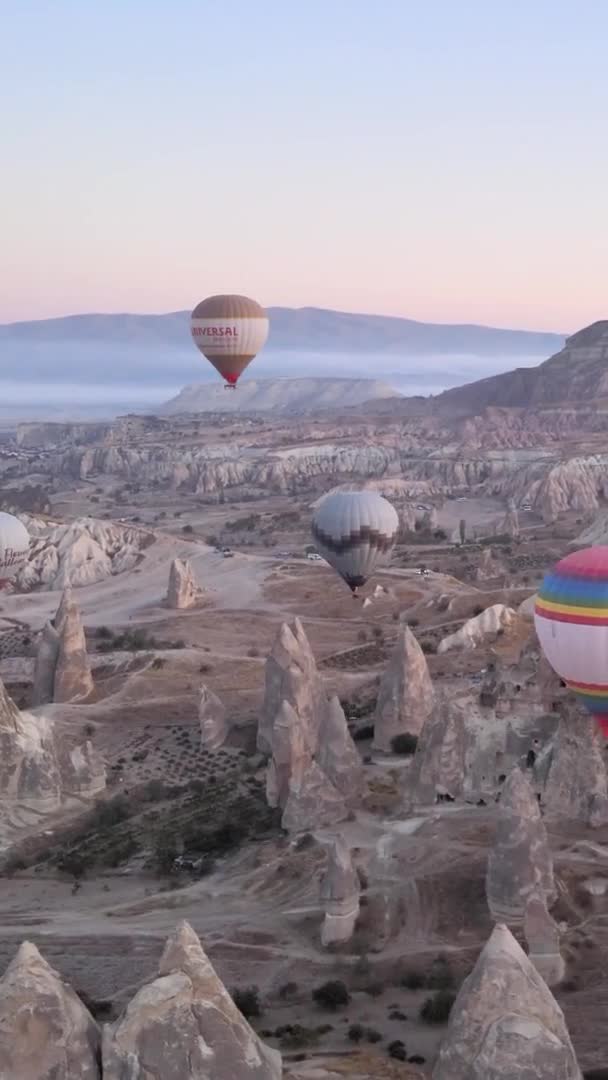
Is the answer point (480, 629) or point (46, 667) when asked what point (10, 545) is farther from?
point (480, 629)

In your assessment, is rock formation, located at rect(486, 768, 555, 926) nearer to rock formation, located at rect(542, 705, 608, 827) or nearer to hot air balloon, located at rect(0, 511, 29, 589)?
rock formation, located at rect(542, 705, 608, 827)

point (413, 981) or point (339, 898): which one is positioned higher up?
point (339, 898)

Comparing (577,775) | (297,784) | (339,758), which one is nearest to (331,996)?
(577,775)

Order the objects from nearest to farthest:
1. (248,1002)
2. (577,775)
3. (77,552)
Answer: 1. (248,1002)
2. (577,775)
3. (77,552)

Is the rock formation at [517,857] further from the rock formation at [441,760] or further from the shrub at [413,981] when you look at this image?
the rock formation at [441,760]

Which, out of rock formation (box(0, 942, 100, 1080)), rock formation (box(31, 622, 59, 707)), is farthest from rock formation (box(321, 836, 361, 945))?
rock formation (box(31, 622, 59, 707))

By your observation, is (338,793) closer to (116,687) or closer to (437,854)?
(437,854)
